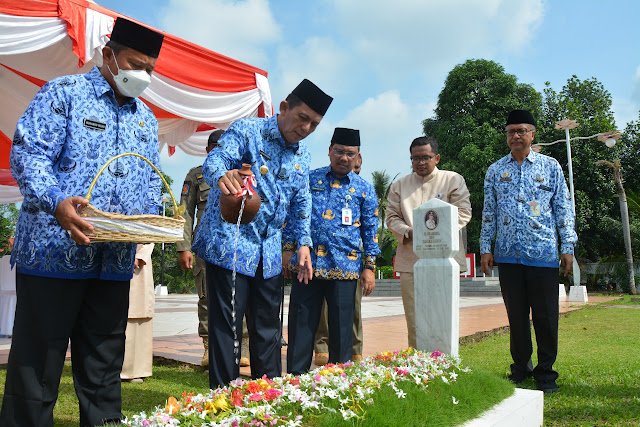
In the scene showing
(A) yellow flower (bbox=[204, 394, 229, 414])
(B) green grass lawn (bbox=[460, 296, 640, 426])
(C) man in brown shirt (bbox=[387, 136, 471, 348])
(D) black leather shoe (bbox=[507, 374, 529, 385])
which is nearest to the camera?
(A) yellow flower (bbox=[204, 394, 229, 414])

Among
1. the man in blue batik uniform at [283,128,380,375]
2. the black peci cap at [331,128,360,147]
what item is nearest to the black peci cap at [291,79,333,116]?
the man in blue batik uniform at [283,128,380,375]

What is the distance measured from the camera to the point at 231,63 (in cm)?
600

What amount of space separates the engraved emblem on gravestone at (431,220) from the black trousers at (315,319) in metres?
0.74

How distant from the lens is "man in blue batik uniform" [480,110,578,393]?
13.7 feet

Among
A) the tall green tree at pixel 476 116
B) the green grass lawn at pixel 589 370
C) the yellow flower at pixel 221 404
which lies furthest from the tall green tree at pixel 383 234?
the yellow flower at pixel 221 404

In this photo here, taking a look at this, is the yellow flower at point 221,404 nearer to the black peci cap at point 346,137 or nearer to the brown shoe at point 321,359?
the black peci cap at point 346,137

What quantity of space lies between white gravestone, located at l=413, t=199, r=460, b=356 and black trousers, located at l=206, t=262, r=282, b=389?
117 cm

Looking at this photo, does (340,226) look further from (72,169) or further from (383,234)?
(383,234)

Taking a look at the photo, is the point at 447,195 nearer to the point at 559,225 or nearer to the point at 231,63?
the point at 559,225

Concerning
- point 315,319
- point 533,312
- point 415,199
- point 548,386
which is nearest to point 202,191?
point 315,319

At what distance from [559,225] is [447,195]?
0.94 meters

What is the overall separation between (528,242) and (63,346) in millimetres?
3335

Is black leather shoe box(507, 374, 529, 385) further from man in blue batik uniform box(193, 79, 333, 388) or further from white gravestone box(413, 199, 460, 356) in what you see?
man in blue batik uniform box(193, 79, 333, 388)

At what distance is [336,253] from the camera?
407 centimetres
